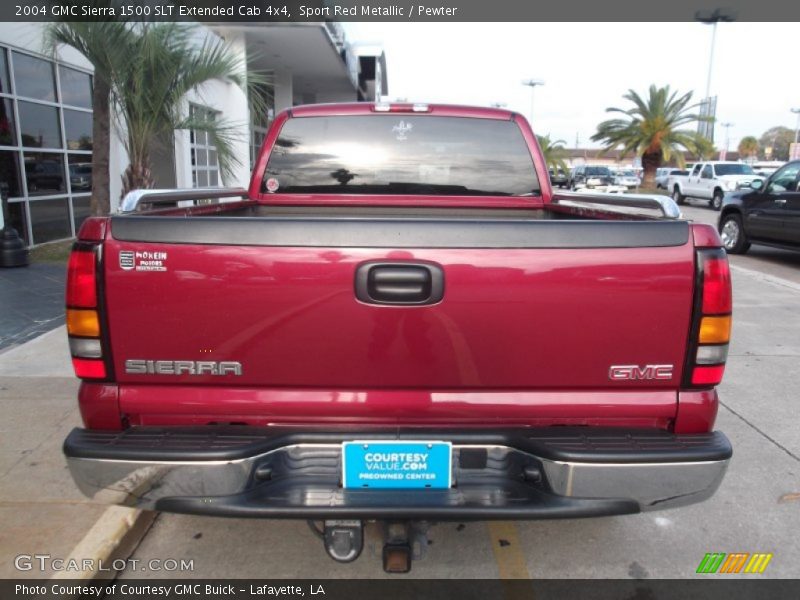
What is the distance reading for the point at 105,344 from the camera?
2.15 m

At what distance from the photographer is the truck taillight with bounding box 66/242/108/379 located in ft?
6.89

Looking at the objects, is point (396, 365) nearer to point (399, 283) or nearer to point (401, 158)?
point (399, 283)

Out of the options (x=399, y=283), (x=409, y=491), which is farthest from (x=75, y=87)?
(x=409, y=491)

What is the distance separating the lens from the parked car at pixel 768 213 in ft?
33.6

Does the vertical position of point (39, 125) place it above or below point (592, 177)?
above

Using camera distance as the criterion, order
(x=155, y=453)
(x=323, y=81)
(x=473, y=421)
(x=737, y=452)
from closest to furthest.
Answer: (x=155, y=453) < (x=473, y=421) < (x=737, y=452) < (x=323, y=81)

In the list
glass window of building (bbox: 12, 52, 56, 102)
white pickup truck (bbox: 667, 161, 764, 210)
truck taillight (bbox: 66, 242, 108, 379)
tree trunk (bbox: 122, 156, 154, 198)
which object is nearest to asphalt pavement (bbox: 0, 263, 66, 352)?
tree trunk (bbox: 122, 156, 154, 198)

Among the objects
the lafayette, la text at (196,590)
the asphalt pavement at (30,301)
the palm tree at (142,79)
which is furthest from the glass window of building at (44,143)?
the lafayette, la text at (196,590)

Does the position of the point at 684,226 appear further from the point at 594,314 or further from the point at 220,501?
the point at 220,501

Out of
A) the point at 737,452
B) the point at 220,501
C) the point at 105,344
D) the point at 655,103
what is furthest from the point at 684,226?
the point at 655,103

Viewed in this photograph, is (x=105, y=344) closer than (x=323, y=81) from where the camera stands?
Yes

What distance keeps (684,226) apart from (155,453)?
1.95 meters

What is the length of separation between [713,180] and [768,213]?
651 inches

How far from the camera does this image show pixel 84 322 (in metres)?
2.14
